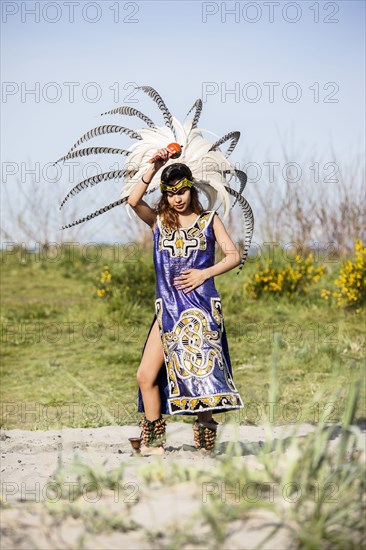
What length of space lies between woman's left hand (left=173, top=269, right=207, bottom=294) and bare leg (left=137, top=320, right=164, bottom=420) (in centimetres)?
27

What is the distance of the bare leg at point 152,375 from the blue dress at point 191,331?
0.05m

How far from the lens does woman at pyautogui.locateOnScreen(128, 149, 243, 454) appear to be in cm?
419

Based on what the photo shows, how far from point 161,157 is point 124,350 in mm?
4067

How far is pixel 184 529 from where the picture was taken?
2371mm

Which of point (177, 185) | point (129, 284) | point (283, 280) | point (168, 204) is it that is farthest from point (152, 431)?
point (283, 280)

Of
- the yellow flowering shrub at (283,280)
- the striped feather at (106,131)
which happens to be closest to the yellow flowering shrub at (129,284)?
the yellow flowering shrub at (283,280)

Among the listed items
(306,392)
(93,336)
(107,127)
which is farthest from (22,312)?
(107,127)

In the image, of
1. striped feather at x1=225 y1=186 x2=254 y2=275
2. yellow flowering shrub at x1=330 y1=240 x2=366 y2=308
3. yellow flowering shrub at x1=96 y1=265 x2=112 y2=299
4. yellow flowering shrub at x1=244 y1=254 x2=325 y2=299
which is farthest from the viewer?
yellow flowering shrub at x1=96 y1=265 x2=112 y2=299

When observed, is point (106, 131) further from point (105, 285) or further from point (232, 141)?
point (105, 285)

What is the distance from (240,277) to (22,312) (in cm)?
314

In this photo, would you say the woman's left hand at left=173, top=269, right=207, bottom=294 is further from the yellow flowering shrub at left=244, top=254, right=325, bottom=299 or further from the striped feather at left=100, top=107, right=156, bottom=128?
the yellow flowering shrub at left=244, top=254, right=325, bottom=299

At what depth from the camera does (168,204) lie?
441cm

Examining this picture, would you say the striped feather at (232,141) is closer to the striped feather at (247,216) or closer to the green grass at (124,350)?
the striped feather at (247,216)

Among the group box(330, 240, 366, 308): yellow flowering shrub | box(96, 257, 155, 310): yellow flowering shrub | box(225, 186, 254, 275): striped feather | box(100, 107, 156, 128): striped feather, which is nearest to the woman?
box(225, 186, 254, 275): striped feather
